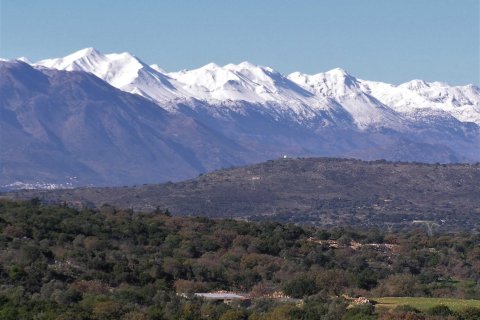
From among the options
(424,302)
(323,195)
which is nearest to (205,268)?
(424,302)

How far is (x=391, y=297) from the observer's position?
5031cm

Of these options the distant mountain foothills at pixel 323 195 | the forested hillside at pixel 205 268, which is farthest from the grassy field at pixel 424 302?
the distant mountain foothills at pixel 323 195

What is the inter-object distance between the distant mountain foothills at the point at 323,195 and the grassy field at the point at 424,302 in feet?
300

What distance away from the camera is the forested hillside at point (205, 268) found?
42406mm

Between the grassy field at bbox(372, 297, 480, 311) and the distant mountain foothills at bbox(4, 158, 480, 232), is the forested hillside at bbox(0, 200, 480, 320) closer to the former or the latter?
the grassy field at bbox(372, 297, 480, 311)

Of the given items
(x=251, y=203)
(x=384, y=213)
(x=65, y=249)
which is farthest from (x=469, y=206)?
(x=65, y=249)

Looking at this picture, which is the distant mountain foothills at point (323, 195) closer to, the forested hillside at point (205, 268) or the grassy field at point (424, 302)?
the forested hillside at point (205, 268)

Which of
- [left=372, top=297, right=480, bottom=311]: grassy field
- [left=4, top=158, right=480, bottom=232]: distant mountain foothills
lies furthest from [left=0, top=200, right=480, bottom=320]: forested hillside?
[left=4, top=158, right=480, bottom=232]: distant mountain foothills

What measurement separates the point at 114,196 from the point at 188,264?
115938mm

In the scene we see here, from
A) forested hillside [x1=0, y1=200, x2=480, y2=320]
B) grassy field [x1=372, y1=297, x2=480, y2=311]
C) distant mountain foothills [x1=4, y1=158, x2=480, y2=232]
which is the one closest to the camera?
forested hillside [x1=0, y1=200, x2=480, y2=320]

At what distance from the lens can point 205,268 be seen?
55250 millimetres

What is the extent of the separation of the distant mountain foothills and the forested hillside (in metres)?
70.0

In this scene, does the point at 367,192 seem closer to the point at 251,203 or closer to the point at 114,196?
the point at 251,203

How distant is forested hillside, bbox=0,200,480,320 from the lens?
42406 mm
